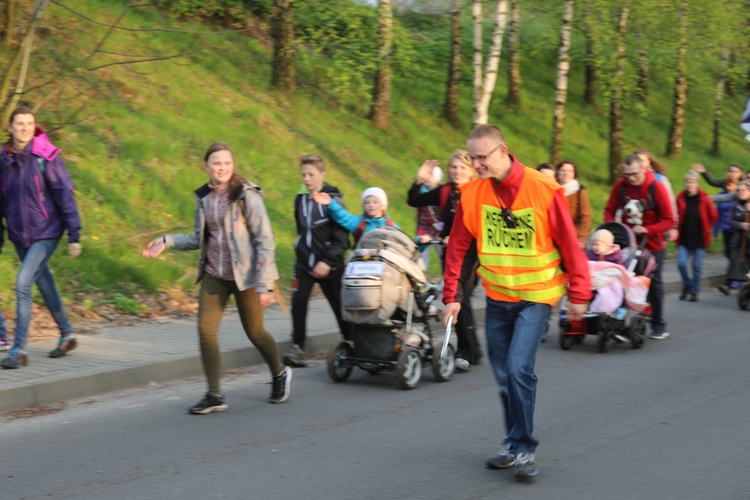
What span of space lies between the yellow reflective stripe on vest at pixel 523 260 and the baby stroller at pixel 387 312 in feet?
8.05

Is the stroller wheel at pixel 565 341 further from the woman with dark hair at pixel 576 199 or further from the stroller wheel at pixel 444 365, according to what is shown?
the stroller wheel at pixel 444 365

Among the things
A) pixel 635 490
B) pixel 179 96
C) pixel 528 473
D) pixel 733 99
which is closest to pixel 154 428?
pixel 528 473

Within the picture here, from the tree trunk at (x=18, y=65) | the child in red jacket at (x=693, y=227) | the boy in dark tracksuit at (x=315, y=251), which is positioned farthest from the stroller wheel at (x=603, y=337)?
the tree trunk at (x=18, y=65)

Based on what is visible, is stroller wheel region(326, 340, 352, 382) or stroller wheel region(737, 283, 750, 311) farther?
stroller wheel region(737, 283, 750, 311)

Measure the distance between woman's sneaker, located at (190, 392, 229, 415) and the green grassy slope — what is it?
13.4ft

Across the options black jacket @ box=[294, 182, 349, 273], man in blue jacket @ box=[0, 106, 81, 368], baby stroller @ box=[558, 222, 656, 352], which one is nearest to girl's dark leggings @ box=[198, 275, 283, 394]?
man in blue jacket @ box=[0, 106, 81, 368]

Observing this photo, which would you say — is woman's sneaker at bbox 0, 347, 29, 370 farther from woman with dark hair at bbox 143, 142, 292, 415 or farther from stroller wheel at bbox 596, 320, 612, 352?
stroller wheel at bbox 596, 320, 612, 352

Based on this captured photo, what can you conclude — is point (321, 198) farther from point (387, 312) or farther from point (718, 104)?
point (718, 104)

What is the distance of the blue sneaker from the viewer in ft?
17.7

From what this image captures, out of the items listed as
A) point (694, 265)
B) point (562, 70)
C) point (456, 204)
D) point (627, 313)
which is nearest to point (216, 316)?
point (456, 204)

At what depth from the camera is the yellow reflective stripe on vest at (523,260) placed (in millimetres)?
5395

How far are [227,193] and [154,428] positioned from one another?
1.77 meters

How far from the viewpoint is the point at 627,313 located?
10.3 metres

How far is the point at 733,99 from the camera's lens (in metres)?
42.6
